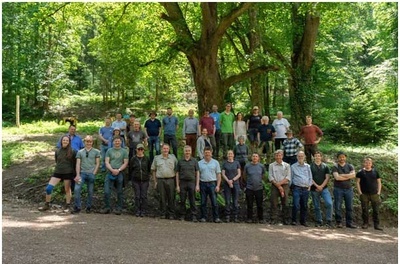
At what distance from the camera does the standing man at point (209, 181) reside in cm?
885

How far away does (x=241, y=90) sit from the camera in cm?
2586

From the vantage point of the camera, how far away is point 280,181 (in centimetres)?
913

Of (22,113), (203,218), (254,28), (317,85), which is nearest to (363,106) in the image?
(317,85)

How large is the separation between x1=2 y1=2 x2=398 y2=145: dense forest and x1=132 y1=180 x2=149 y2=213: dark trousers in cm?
553

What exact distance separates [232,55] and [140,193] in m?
16.0

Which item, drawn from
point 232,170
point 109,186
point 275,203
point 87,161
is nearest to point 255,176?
point 232,170

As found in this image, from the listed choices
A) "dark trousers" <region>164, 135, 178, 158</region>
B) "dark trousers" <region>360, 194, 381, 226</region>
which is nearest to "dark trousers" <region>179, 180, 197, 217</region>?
"dark trousers" <region>164, 135, 178, 158</region>

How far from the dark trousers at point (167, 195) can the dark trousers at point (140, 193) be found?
360 millimetres

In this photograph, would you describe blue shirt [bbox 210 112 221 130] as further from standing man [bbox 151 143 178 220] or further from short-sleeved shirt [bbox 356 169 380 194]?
short-sleeved shirt [bbox 356 169 380 194]

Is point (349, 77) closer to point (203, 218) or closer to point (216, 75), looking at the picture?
point (216, 75)

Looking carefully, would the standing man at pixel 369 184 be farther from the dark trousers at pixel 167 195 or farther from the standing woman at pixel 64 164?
the standing woman at pixel 64 164

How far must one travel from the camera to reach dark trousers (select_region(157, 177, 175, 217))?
29.0 feet

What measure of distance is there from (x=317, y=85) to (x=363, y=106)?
2.97 metres

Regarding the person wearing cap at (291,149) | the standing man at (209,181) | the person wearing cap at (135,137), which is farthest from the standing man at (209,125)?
the person wearing cap at (291,149)
